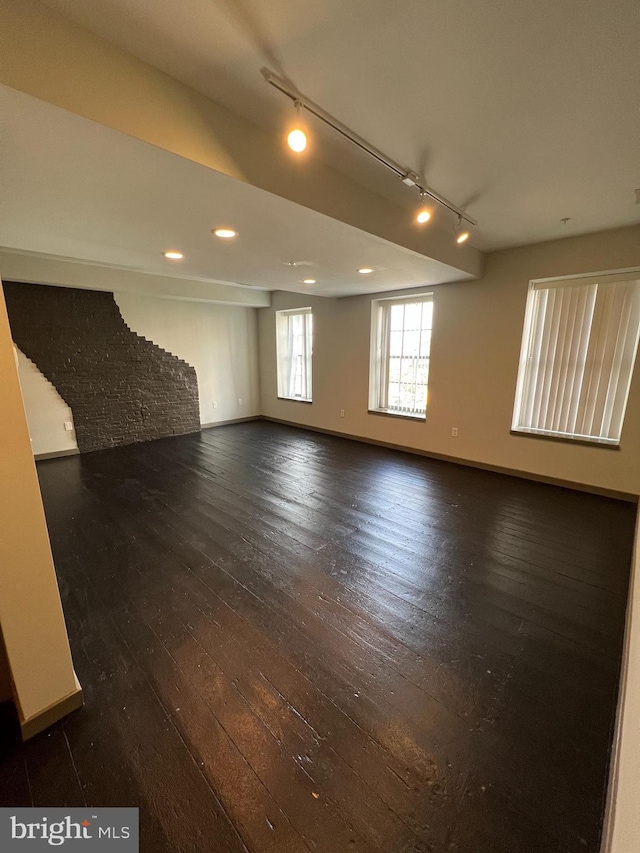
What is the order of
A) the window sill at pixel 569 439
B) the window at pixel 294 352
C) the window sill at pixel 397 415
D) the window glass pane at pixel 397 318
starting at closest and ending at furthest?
1. the window sill at pixel 569 439
2. the window sill at pixel 397 415
3. the window glass pane at pixel 397 318
4. the window at pixel 294 352

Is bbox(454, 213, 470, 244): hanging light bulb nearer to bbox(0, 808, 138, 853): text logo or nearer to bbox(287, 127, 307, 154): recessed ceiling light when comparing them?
bbox(287, 127, 307, 154): recessed ceiling light

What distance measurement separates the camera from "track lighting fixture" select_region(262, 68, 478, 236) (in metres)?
1.37

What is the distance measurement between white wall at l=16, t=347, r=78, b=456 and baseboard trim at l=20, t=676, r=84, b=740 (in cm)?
409

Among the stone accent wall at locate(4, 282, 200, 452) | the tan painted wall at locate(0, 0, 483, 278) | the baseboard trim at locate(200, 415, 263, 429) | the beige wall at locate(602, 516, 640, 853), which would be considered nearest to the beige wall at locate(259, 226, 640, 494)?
the baseboard trim at locate(200, 415, 263, 429)

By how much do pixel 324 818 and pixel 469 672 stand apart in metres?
0.83

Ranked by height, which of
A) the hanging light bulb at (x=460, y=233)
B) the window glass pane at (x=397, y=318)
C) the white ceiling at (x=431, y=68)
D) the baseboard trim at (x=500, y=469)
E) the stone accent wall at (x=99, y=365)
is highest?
the white ceiling at (x=431, y=68)

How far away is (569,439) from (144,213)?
410 centimetres

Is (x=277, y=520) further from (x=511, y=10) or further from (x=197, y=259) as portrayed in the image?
(x=511, y=10)

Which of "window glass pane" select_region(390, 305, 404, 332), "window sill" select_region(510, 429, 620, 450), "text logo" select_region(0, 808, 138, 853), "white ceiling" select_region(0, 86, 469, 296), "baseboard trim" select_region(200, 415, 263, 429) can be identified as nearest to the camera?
"text logo" select_region(0, 808, 138, 853)

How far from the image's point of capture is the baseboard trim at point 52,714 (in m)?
1.22

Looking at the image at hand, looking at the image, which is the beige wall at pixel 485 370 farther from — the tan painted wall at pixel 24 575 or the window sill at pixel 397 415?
the tan painted wall at pixel 24 575

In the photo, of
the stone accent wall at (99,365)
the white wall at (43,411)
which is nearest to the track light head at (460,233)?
the stone accent wall at (99,365)

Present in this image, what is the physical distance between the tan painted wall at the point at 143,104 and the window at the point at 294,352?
3.89 metres

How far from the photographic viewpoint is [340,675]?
1.48 m
